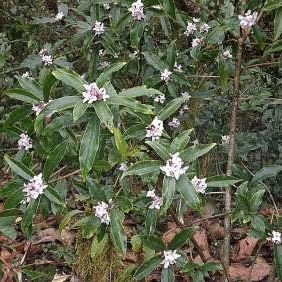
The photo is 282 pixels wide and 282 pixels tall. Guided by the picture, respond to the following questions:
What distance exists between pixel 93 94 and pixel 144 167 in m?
0.24

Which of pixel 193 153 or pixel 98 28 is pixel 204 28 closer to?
pixel 98 28

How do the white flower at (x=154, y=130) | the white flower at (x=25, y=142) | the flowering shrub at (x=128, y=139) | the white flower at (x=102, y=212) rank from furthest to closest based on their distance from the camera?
the white flower at (x=25, y=142)
the white flower at (x=102, y=212)
the white flower at (x=154, y=130)
the flowering shrub at (x=128, y=139)

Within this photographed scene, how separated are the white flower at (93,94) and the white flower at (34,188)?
32 cm

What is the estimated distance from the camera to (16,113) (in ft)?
5.54

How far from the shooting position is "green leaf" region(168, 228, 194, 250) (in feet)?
5.70

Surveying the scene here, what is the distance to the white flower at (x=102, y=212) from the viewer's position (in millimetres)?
1706

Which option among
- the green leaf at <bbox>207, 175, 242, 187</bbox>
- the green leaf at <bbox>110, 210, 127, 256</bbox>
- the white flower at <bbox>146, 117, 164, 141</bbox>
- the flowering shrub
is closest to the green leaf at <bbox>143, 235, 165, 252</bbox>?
the flowering shrub

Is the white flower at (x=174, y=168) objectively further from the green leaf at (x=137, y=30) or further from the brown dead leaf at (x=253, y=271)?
the brown dead leaf at (x=253, y=271)

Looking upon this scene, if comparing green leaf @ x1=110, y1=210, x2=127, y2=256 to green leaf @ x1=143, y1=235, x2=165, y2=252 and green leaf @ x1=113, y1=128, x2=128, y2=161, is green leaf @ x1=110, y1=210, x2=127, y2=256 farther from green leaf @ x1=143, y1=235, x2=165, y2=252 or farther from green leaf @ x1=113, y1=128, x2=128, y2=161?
green leaf @ x1=113, y1=128, x2=128, y2=161

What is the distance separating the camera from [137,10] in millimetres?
2023

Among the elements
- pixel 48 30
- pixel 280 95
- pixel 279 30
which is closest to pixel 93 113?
pixel 279 30

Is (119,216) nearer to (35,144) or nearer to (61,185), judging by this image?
(61,185)

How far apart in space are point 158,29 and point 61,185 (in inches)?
60.1

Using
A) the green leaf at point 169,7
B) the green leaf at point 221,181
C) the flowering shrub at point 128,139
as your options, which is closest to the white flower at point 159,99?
the flowering shrub at point 128,139
